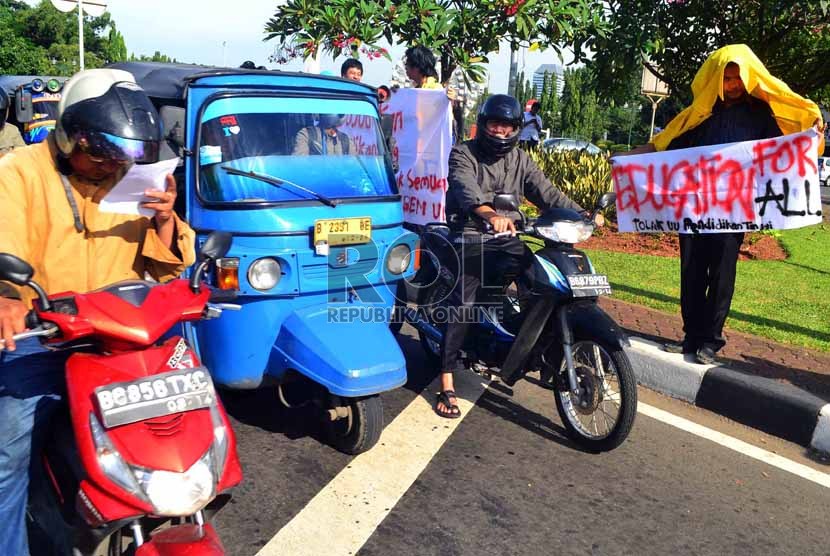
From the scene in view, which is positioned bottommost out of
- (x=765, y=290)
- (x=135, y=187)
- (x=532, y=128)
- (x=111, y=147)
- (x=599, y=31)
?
(x=765, y=290)

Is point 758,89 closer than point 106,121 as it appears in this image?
No

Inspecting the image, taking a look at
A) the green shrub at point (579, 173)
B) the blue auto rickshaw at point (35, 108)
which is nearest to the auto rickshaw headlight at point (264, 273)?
the blue auto rickshaw at point (35, 108)

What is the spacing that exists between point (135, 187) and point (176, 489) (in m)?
0.98

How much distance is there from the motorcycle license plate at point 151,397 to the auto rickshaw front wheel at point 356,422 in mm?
1451

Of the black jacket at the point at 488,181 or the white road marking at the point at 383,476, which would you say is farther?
the black jacket at the point at 488,181

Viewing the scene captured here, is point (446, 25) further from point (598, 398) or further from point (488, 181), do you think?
point (598, 398)

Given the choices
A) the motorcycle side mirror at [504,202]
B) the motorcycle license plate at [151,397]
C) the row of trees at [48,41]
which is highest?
the row of trees at [48,41]

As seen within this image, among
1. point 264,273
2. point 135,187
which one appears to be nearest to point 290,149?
point 264,273

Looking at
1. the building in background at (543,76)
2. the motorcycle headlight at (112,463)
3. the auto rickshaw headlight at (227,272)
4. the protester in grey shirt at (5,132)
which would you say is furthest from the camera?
the building in background at (543,76)

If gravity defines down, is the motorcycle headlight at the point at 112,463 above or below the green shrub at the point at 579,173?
below

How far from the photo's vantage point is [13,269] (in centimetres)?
187

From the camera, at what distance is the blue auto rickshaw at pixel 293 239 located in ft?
11.4

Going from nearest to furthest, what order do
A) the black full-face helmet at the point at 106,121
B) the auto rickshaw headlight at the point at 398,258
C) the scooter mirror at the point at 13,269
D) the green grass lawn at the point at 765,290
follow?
the scooter mirror at the point at 13,269
the black full-face helmet at the point at 106,121
the auto rickshaw headlight at the point at 398,258
the green grass lawn at the point at 765,290

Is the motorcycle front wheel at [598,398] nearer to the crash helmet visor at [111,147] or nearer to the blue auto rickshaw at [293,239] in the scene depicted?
the blue auto rickshaw at [293,239]
